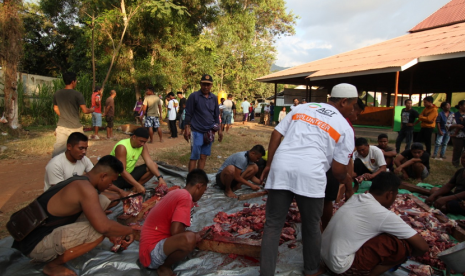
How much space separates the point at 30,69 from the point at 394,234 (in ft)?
83.8

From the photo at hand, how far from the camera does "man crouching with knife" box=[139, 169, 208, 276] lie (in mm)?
2615

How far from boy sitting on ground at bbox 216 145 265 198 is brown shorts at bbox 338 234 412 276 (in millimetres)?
2483

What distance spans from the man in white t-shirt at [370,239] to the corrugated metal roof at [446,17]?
18940 mm

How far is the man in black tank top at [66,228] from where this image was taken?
8.40 ft

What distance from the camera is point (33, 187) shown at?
17.2 ft

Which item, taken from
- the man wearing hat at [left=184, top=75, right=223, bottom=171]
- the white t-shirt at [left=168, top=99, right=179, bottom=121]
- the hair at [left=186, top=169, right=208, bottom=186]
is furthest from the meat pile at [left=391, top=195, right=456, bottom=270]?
the white t-shirt at [left=168, top=99, right=179, bottom=121]

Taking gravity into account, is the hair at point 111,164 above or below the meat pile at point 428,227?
above

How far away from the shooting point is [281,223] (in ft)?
8.59

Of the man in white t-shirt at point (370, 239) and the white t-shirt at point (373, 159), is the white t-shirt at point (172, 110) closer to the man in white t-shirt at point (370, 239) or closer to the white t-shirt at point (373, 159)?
the white t-shirt at point (373, 159)

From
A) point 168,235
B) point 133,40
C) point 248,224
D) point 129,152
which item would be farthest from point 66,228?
point 133,40

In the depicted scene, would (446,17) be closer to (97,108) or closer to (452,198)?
(452,198)

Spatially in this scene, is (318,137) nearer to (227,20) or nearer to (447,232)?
(447,232)

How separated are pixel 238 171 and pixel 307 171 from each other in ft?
8.53

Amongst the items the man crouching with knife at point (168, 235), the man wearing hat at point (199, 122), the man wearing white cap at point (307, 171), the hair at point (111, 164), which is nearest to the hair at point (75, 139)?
the hair at point (111, 164)
